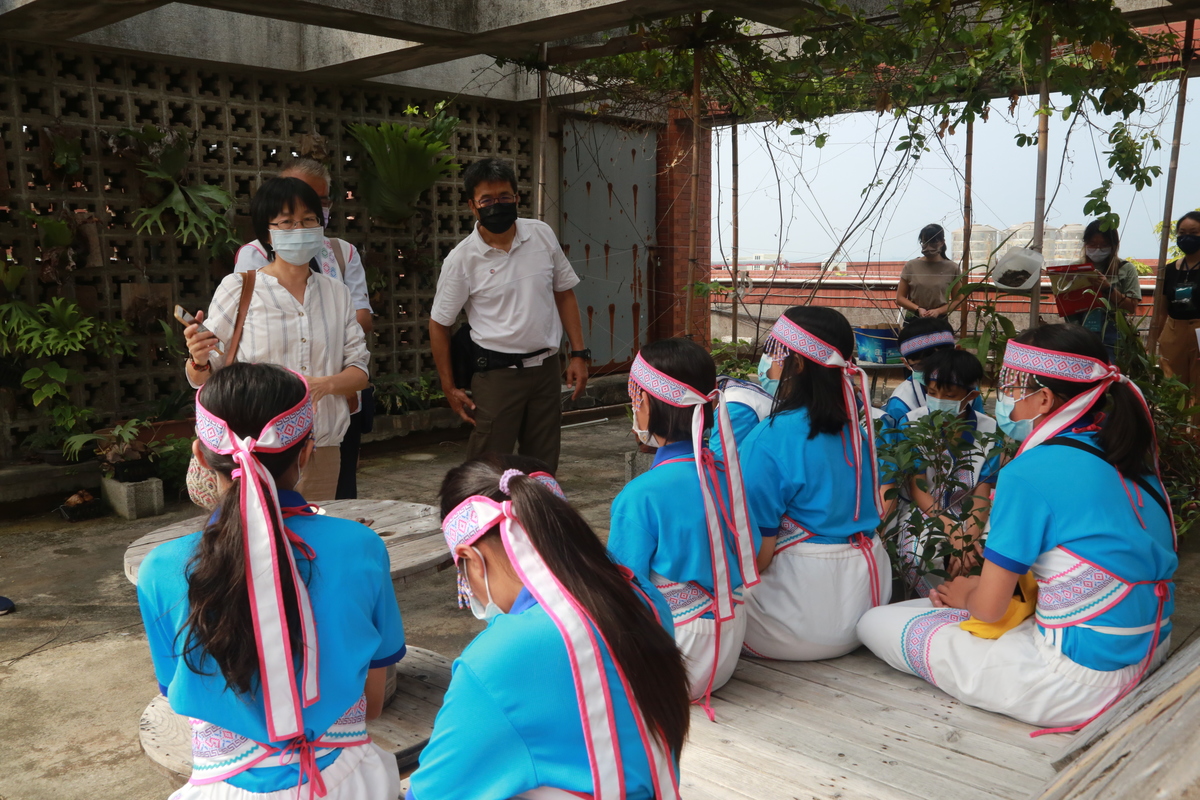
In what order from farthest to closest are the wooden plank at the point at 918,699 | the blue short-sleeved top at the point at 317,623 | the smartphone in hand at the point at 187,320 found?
the smartphone in hand at the point at 187,320, the wooden plank at the point at 918,699, the blue short-sleeved top at the point at 317,623

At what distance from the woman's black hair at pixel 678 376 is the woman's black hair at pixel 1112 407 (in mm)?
839

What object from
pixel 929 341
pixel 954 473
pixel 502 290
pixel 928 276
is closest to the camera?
pixel 954 473

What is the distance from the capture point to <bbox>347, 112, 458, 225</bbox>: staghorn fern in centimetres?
666

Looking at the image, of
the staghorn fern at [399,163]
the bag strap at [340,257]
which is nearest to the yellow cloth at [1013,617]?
the bag strap at [340,257]

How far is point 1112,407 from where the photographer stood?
230 centimetres

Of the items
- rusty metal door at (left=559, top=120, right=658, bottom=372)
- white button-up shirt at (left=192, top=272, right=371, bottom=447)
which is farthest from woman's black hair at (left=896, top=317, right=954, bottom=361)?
rusty metal door at (left=559, top=120, right=658, bottom=372)

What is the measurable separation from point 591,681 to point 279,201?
7.47ft

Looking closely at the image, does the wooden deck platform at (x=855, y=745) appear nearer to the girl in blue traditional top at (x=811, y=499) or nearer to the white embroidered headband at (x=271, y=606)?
the girl in blue traditional top at (x=811, y=499)

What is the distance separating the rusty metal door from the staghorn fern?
1536 millimetres

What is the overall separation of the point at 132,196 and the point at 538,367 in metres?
3.10

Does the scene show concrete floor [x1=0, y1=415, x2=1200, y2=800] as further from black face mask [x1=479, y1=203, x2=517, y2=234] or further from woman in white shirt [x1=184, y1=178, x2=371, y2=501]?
black face mask [x1=479, y1=203, x2=517, y2=234]

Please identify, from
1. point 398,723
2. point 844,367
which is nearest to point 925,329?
point 844,367

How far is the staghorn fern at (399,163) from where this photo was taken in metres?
6.66

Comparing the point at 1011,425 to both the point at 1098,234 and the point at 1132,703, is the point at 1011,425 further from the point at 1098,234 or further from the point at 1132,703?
the point at 1098,234
